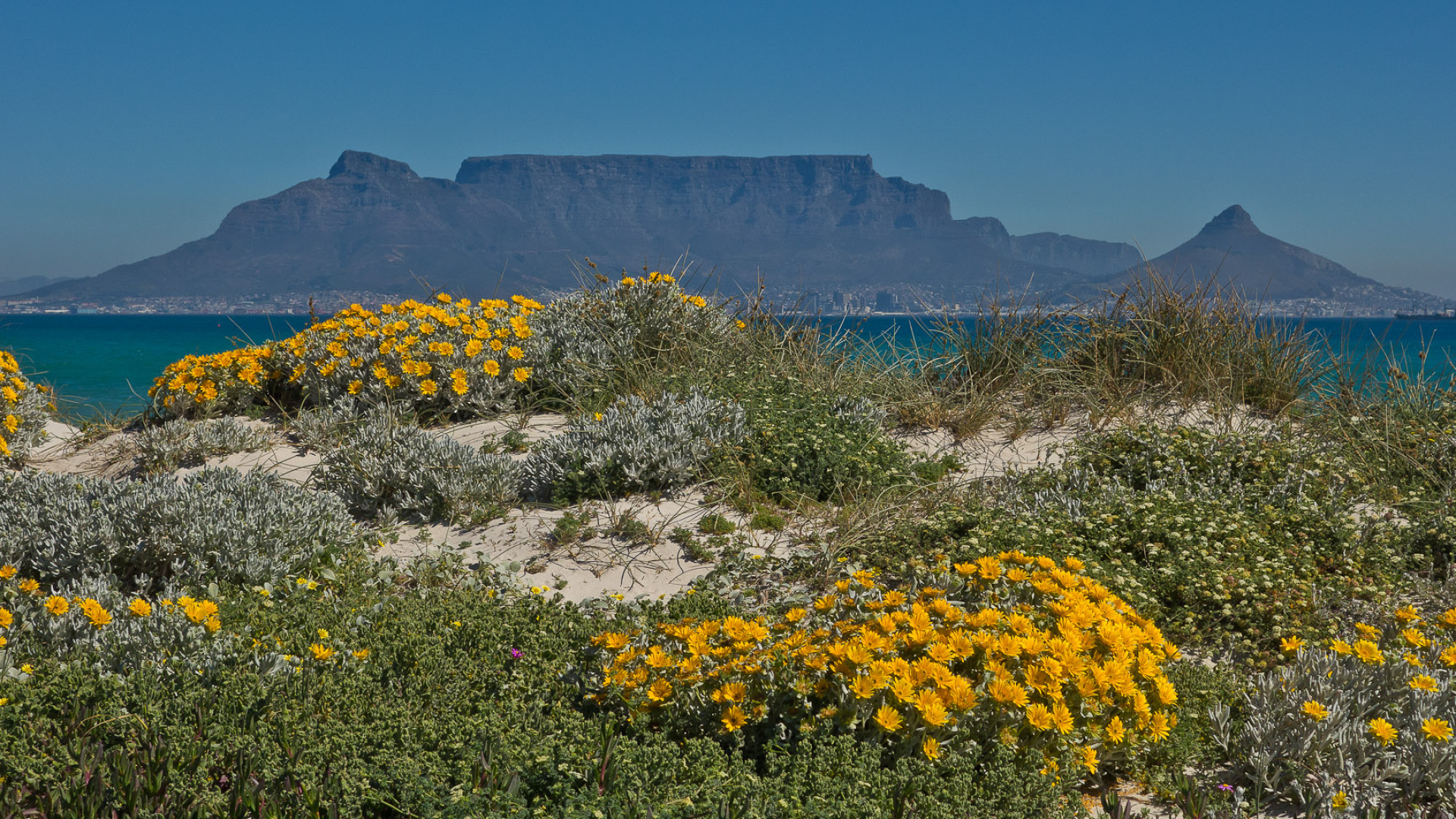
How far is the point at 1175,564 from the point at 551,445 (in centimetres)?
→ 358

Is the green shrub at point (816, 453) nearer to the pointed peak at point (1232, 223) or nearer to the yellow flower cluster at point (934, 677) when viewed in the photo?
the yellow flower cluster at point (934, 677)

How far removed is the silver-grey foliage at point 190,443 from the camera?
6699mm

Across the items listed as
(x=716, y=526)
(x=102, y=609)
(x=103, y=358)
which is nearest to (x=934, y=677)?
(x=716, y=526)

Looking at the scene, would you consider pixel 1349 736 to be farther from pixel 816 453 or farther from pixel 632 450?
pixel 632 450

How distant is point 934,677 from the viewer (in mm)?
2350

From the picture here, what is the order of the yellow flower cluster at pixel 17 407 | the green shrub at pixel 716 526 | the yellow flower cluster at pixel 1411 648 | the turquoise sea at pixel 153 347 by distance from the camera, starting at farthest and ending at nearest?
the turquoise sea at pixel 153 347, the yellow flower cluster at pixel 17 407, the green shrub at pixel 716 526, the yellow flower cluster at pixel 1411 648

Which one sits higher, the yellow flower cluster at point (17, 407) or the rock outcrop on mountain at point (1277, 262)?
the rock outcrop on mountain at point (1277, 262)

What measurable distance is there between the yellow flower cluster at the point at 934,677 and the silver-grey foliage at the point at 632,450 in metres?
2.57

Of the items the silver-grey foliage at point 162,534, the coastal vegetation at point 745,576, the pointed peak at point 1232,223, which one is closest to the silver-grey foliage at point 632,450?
the coastal vegetation at point 745,576

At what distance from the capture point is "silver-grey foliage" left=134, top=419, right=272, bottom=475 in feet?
22.0

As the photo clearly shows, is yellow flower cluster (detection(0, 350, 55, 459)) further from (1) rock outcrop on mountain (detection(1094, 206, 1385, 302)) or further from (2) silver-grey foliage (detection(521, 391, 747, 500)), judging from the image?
(1) rock outcrop on mountain (detection(1094, 206, 1385, 302))

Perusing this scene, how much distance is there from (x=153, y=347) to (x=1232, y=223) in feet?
652

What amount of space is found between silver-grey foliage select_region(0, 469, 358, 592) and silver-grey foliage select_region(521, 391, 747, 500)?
1248 mm

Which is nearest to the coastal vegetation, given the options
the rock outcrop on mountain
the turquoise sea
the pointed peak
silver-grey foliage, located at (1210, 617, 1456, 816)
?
silver-grey foliage, located at (1210, 617, 1456, 816)
